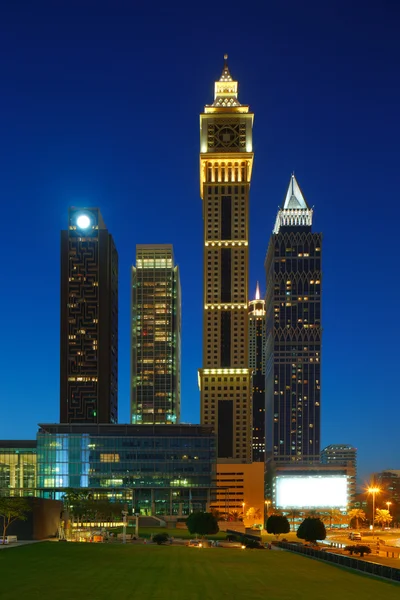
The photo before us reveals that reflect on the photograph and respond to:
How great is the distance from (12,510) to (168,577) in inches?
1333

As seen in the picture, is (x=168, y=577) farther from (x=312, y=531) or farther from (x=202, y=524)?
(x=312, y=531)

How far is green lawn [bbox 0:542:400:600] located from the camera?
1646 inches

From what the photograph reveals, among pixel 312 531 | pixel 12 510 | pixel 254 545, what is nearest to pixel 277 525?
pixel 312 531

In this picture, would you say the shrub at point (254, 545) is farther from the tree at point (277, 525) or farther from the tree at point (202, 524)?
the tree at point (277, 525)

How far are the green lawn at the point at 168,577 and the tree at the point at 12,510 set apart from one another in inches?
273

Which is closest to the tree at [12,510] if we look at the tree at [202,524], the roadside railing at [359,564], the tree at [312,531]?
the tree at [202,524]

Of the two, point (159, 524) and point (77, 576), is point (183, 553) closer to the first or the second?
point (77, 576)

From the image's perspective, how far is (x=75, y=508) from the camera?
13738 centimetres

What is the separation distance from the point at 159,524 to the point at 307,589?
118797 millimetres

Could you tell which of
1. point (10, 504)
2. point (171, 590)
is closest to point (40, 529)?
point (10, 504)

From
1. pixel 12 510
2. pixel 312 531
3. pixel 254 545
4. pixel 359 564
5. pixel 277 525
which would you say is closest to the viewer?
pixel 359 564

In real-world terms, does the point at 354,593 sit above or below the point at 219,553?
above

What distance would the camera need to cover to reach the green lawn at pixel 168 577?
41.8 m

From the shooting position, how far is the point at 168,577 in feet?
164
